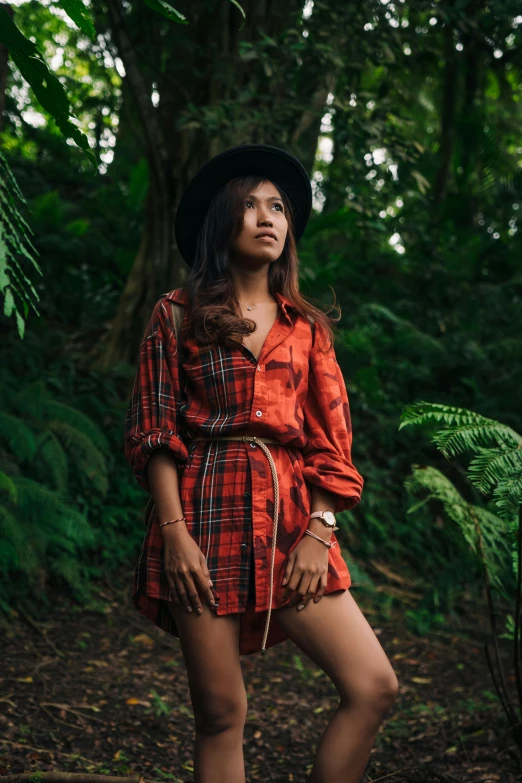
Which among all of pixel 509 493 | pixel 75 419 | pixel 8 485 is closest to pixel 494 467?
pixel 509 493

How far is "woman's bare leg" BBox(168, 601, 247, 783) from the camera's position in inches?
81.8

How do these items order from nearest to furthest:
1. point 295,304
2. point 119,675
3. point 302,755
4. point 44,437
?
point 295,304
point 302,755
point 119,675
point 44,437

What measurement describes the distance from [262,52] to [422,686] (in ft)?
13.0

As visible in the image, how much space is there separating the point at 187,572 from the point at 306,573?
0.32 m

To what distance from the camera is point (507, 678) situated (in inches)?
179

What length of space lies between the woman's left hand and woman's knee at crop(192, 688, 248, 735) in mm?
303

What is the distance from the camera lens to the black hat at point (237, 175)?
2412 mm

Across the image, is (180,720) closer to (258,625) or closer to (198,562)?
(258,625)

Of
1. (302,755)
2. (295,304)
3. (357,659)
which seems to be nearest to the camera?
(357,659)

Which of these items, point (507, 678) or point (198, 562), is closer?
point (198, 562)


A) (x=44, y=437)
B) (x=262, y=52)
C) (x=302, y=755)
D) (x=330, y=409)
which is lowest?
(x=302, y=755)

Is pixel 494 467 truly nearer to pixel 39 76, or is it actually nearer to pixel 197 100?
pixel 39 76

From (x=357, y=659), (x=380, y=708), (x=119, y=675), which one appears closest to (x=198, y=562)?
(x=357, y=659)

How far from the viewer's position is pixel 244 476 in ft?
7.09
